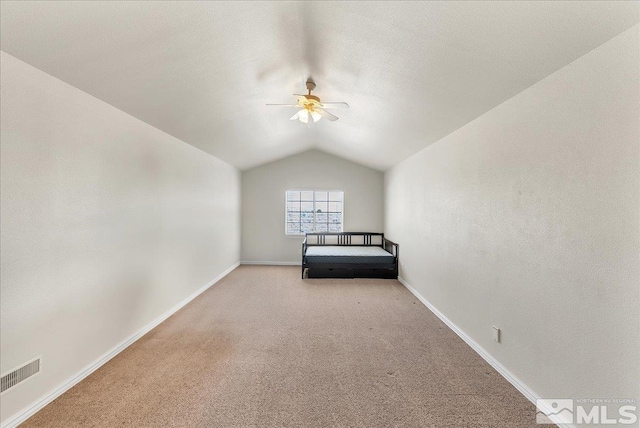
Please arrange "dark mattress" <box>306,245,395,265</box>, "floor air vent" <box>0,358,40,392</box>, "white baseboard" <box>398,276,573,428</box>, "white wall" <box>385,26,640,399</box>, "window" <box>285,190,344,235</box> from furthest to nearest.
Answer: "window" <box>285,190,344,235</box>, "dark mattress" <box>306,245,395,265</box>, "white baseboard" <box>398,276,573,428</box>, "floor air vent" <box>0,358,40,392</box>, "white wall" <box>385,26,640,399</box>

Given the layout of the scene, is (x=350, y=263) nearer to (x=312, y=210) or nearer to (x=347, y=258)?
(x=347, y=258)

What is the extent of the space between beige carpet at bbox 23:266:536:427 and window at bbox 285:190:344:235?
323 centimetres

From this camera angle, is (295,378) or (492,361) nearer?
(295,378)

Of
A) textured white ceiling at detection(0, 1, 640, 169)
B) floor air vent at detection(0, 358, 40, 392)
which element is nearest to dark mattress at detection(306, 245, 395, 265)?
textured white ceiling at detection(0, 1, 640, 169)

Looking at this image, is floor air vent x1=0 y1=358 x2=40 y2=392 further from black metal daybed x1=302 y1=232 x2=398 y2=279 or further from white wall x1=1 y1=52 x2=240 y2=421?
black metal daybed x1=302 y1=232 x2=398 y2=279

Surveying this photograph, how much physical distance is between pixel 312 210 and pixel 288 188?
799mm

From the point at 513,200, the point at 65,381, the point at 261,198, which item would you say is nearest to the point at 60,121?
the point at 65,381

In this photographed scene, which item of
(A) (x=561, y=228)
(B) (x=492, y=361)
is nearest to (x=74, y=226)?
(A) (x=561, y=228)

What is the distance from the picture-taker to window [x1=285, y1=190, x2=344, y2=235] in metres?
6.47

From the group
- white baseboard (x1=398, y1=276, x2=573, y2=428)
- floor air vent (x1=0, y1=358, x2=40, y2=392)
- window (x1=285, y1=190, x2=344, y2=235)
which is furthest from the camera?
window (x1=285, y1=190, x2=344, y2=235)

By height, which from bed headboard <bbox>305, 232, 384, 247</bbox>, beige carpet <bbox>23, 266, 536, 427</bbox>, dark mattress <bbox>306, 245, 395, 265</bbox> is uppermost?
bed headboard <bbox>305, 232, 384, 247</bbox>

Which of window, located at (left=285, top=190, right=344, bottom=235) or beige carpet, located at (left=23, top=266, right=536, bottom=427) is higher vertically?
window, located at (left=285, top=190, right=344, bottom=235)

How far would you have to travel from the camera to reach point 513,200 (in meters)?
2.04

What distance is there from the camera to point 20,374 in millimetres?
1630
